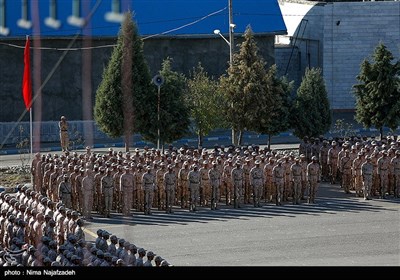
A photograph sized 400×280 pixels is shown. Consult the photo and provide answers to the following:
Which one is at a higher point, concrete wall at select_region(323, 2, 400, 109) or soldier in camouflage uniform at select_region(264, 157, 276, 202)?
concrete wall at select_region(323, 2, 400, 109)

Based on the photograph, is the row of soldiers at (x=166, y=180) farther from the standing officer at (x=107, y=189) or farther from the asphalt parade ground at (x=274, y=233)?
the asphalt parade ground at (x=274, y=233)

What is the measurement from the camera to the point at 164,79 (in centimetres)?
2844

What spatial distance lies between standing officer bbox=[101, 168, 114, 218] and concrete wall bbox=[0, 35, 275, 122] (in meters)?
15.7

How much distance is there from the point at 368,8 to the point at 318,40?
8.56ft

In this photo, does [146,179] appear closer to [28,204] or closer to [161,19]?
[28,204]

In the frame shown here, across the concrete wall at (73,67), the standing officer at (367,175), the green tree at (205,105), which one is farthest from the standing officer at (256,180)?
the concrete wall at (73,67)

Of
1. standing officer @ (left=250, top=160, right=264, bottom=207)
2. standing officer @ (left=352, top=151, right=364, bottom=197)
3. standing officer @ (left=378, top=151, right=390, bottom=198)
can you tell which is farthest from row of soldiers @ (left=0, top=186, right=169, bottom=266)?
standing officer @ (left=378, top=151, right=390, bottom=198)

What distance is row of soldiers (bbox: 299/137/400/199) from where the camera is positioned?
23094 millimetres

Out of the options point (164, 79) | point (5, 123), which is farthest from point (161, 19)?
point (164, 79)

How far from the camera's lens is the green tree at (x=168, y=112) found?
2848cm

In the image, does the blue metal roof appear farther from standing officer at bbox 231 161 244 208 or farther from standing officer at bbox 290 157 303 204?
standing officer at bbox 231 161 244 208

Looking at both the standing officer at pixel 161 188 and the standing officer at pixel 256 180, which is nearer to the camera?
the standing officer at pixel 161 188

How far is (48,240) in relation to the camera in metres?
13.0
